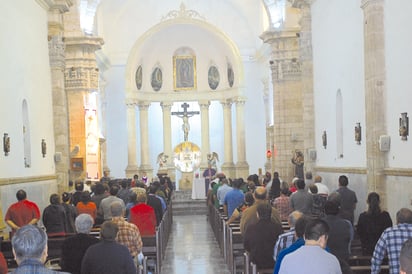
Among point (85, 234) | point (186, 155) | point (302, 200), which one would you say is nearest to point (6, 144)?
point (302, 200)

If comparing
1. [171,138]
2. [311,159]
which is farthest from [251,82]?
[311,159]

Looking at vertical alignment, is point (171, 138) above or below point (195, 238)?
above

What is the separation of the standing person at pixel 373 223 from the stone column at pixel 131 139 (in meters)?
26.7

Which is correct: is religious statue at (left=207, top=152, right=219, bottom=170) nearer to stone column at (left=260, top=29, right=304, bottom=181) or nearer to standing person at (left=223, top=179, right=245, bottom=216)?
stone column at (left=260, top=29, right=304, bottom=181)

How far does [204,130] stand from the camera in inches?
1486

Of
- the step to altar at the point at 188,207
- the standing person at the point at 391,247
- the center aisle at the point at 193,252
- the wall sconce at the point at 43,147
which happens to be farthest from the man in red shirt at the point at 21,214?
the step to altar at the point at 188,207

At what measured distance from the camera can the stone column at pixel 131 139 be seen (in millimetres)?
36406

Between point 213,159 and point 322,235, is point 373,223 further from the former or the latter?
point 213,159

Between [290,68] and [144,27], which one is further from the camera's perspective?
[144,27]

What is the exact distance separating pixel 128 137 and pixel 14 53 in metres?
20.5

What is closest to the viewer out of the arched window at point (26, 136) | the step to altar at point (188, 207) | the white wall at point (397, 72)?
the white wall at point (397, 72)

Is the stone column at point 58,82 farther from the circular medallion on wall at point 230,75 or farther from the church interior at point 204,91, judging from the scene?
the circular medallion on wall at point 230,75

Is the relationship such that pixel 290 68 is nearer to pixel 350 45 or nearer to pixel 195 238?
pixel 195 238

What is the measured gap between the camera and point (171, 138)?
38969 mm
